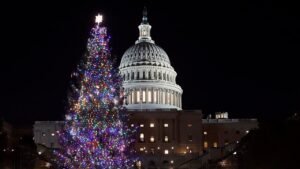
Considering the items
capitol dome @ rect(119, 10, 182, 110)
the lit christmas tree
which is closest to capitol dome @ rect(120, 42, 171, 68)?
capitol dome @ rect(119, 10, 182, 110)

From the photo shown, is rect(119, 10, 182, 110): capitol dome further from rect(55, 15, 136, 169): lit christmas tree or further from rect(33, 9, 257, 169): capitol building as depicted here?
rect(55, 15, 136, 169): lit christmas tree

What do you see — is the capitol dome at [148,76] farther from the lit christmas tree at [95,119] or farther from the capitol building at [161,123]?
the lit christmas tree at [95,119]

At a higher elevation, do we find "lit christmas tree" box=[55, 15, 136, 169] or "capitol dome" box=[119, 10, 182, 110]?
"capitol dome" box=[119, 10, 182, 110]

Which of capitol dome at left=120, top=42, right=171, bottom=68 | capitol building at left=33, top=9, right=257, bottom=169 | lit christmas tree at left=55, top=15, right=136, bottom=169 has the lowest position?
lit christmas tree at left=55, top=15, right=136, bottom=169

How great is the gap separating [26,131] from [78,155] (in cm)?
4752

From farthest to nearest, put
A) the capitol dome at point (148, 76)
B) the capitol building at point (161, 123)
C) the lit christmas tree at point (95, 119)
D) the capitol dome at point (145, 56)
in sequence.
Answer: the capitol dome at point (145, 56) → the capitol dome at point (148, 76) → the capitol building at point (161, 123) → the lit christmas tree at point (95, 119)

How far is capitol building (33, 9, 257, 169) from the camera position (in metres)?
97.1

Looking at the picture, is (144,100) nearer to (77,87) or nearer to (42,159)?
(42,159)

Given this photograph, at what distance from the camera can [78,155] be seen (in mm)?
49031

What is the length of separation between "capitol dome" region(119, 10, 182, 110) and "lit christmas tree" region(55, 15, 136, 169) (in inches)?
2715

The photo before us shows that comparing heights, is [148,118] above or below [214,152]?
above

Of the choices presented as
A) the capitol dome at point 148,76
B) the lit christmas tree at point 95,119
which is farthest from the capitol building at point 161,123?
the lit christmas tree at point 95,119

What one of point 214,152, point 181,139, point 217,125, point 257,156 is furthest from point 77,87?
point 217,125

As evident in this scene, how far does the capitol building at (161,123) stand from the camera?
97.1m
